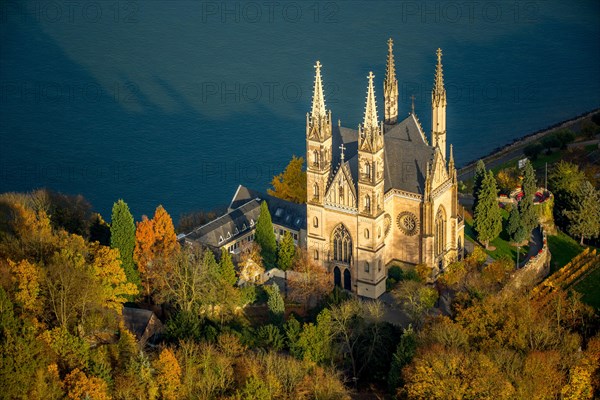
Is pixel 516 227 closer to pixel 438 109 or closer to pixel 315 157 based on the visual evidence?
pixel 438 109

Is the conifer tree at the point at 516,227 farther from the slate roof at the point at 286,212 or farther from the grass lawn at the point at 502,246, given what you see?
the slate roof at the point at 286,212

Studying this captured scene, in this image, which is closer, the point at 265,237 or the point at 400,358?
the point at 400,358

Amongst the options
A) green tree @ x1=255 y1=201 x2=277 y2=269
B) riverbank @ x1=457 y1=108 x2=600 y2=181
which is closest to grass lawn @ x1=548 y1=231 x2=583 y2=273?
riverbank @ x1=457 y1=108 x2=600 y2=181

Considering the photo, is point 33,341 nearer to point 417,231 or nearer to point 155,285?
point 155,285

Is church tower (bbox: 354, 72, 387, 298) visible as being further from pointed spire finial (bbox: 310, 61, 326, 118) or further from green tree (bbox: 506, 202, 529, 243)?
green tree (bbox: 506, 202, 529, 243)

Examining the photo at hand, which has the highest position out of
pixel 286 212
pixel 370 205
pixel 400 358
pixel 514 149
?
pixel 370 205

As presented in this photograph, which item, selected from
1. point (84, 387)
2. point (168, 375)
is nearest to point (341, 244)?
point (168, 375)

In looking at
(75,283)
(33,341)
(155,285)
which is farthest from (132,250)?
(33,341)

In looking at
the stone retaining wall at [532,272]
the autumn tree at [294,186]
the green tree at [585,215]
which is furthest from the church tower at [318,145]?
the green tree at [585,215]
